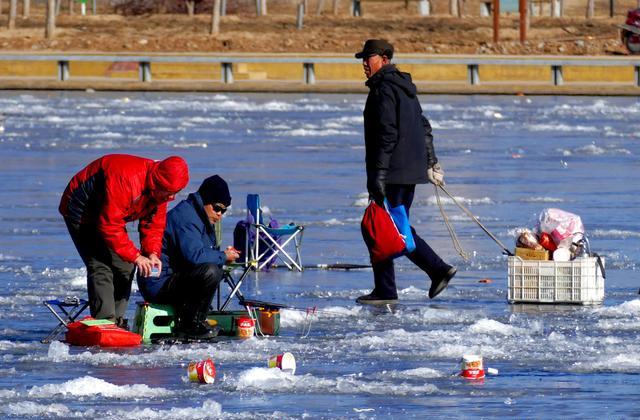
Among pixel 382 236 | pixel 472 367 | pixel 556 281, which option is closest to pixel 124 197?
pixel 472 367

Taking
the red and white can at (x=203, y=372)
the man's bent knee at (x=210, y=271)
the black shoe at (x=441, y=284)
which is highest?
the man's bent knee at (x=210, y=271)

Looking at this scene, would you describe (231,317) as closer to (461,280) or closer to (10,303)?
(10,303)

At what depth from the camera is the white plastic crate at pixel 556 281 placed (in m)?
12.1

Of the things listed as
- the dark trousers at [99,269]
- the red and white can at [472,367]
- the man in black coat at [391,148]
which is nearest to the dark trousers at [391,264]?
the man in black coat at [391,148]

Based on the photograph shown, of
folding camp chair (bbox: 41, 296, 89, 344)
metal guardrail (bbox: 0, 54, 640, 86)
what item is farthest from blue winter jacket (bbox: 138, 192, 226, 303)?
metal guardrail (bbox: 0, 54, 640, 86)

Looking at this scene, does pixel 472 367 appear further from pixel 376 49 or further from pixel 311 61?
pixel 311 61

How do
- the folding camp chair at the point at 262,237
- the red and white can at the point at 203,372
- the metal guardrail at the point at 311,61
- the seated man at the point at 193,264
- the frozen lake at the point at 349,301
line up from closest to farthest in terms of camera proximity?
the frozen lake at the point at 349,301 → the red and white can at the point at 203,372 → the seated man at the point at 193,264 → the folding camp chair at the point at 262,237 → the metal guardrail at the point at 311,61

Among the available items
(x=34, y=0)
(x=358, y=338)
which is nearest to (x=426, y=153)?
(x=358, y=338)

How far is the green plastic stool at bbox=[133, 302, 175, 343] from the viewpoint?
10.8 metres

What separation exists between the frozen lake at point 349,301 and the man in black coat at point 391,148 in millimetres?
249

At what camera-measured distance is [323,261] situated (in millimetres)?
14680

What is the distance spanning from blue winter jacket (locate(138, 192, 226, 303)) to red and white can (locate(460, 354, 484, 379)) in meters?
1.83

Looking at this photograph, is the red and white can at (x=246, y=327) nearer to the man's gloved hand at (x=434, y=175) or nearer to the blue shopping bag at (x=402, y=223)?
the blue shopping bag at (x=402, y=223)

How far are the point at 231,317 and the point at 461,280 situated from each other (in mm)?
3094
